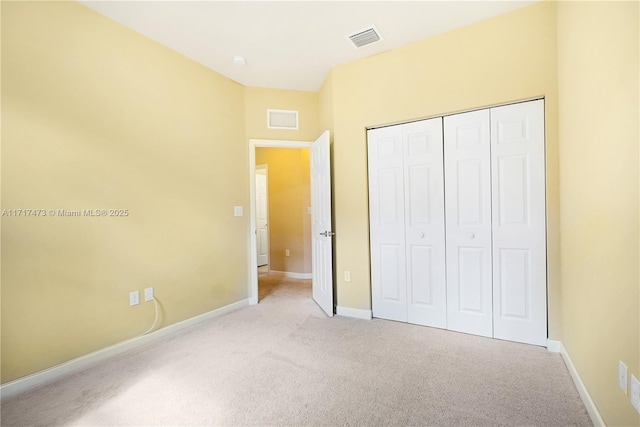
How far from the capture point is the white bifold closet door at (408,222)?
2.59 meters

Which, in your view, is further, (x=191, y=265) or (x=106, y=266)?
(x=191, y=265)

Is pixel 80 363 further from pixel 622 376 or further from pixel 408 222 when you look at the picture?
pixel 622 376

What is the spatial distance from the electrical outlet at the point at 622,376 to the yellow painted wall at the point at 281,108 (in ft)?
10.7

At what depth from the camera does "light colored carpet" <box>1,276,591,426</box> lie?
150 cm

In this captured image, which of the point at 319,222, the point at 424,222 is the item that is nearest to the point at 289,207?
the point at 319,222

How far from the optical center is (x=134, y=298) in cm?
235

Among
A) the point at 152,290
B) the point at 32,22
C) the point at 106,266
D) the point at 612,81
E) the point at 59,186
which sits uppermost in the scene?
the point at 32,22

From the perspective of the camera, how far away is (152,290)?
2.48 m

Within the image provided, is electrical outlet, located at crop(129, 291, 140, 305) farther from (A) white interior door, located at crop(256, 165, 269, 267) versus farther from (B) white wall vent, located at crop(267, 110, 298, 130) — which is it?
(A) white interior door, located at crop(256, 165, 269, 267)

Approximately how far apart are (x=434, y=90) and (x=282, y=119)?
1.86 meters

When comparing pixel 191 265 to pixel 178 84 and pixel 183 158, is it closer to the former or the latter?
pixel 183 158

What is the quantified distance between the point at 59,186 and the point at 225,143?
63.1 inches

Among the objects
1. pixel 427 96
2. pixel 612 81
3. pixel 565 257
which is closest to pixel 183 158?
pixel 427 96

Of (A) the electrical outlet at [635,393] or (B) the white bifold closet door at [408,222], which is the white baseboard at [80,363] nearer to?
(B) the white bifold closet door at [408,222]
